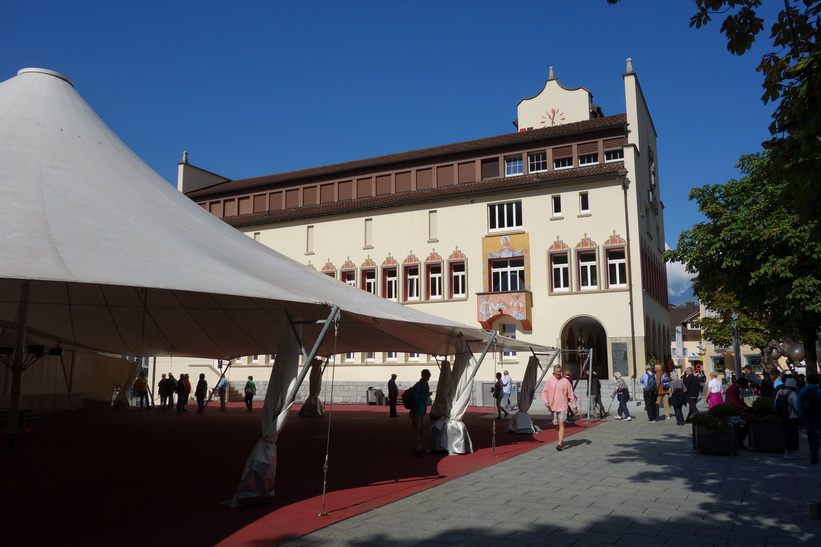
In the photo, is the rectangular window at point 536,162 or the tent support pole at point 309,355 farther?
the rectangular window at point 536,162

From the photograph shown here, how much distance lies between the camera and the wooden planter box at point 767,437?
39.0 feet

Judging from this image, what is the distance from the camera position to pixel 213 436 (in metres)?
15.5

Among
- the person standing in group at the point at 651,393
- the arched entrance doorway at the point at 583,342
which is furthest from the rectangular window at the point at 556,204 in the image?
the person standing in group at the point at 651,393

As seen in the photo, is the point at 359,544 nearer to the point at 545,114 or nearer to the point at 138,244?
the point at 138,244

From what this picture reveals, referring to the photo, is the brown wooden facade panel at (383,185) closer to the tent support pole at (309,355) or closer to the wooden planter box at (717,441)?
the wooden planter box at (717,441)

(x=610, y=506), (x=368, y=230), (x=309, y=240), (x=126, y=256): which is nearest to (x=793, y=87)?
(x=610, y=506)

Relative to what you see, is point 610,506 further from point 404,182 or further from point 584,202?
point 404,182

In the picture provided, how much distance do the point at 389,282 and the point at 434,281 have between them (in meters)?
2.65

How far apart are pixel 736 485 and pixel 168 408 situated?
2481 centimetres

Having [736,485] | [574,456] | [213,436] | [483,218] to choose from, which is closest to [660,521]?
[736,485]

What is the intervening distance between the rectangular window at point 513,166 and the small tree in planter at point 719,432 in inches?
917

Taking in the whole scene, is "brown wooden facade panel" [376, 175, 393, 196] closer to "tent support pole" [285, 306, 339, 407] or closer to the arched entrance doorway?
the arched entrance doorway

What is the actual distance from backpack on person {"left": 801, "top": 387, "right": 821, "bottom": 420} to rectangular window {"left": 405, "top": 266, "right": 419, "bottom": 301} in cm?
2488

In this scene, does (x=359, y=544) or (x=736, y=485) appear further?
(x=736, y=485)
